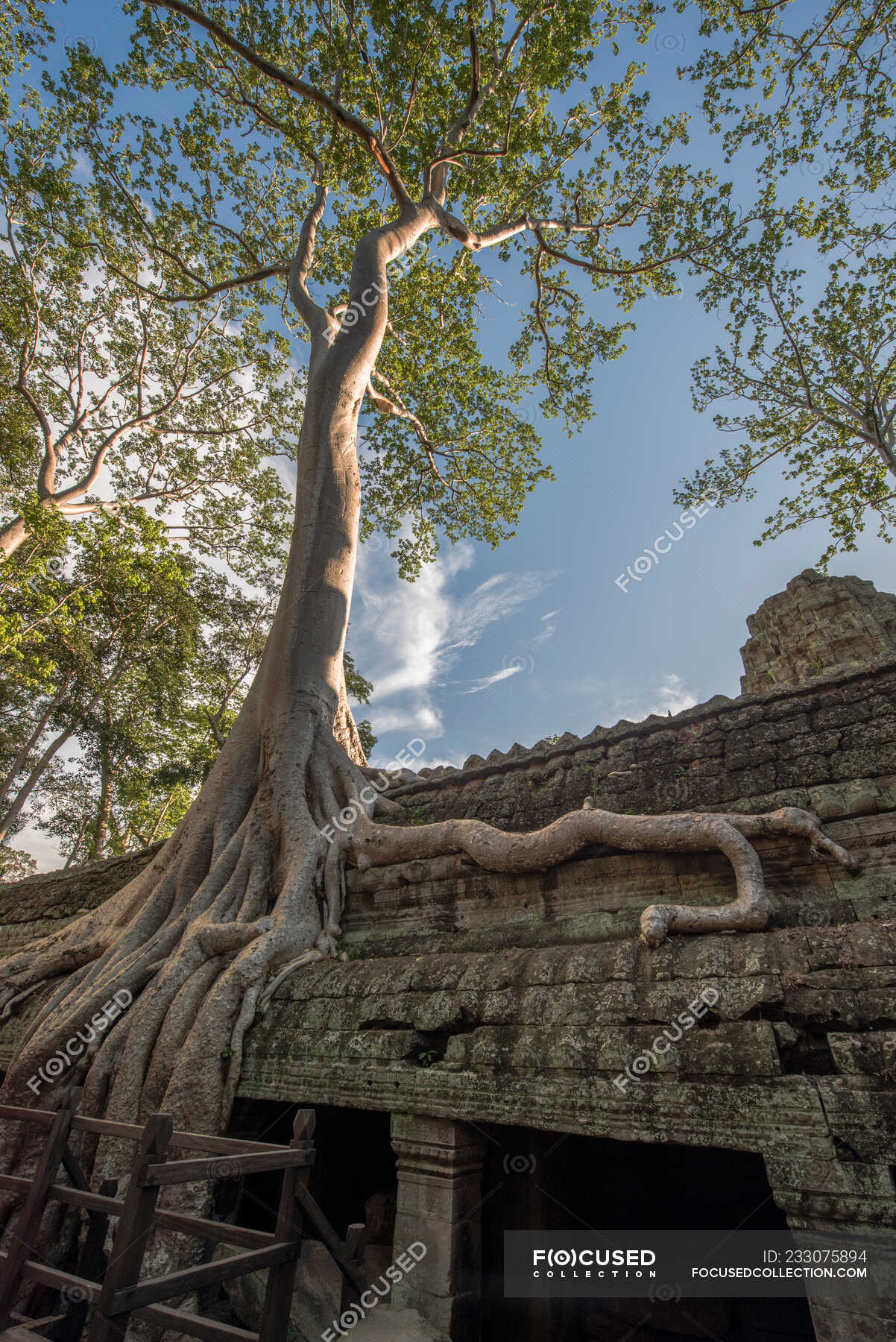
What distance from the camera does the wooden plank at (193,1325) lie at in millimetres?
2250

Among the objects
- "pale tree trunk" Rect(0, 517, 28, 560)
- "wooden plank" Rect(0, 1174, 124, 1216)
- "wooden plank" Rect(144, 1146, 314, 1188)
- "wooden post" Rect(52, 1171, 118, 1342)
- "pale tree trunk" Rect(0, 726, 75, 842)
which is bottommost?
"wooden post" Rect(52, 1171, 118, 1342)

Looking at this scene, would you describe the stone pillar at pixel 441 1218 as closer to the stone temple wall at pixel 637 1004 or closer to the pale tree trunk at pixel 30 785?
the stone temple wall at pixel 637 1004

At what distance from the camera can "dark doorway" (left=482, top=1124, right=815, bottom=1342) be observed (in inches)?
134

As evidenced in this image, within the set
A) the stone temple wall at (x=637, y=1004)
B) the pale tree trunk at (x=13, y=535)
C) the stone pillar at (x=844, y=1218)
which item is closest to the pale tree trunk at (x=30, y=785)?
the pale tree trunk at (x=13, y=535)

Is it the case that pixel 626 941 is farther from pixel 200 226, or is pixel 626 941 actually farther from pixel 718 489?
pixel 200 226

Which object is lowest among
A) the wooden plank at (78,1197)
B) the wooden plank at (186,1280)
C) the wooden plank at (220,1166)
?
the wooden plank at (186,1280)

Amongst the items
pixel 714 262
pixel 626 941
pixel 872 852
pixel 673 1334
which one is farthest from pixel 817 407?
pixel 673 1334

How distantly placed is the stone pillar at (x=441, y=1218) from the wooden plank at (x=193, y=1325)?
79cm

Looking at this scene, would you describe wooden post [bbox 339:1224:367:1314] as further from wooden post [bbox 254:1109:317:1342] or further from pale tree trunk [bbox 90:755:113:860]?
pale tree trunk [bbox 90:755:113:860]

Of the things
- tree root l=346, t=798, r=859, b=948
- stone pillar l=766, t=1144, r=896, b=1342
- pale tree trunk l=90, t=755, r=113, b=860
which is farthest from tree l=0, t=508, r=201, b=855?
stone pillar l=766, t=1144, r=896, b=1342

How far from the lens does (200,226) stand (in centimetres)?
1115

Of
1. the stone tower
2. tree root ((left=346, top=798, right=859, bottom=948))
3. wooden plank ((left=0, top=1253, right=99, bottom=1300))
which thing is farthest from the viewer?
the stone tower

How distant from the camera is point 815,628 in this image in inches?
456

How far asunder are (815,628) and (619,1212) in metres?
10.3
